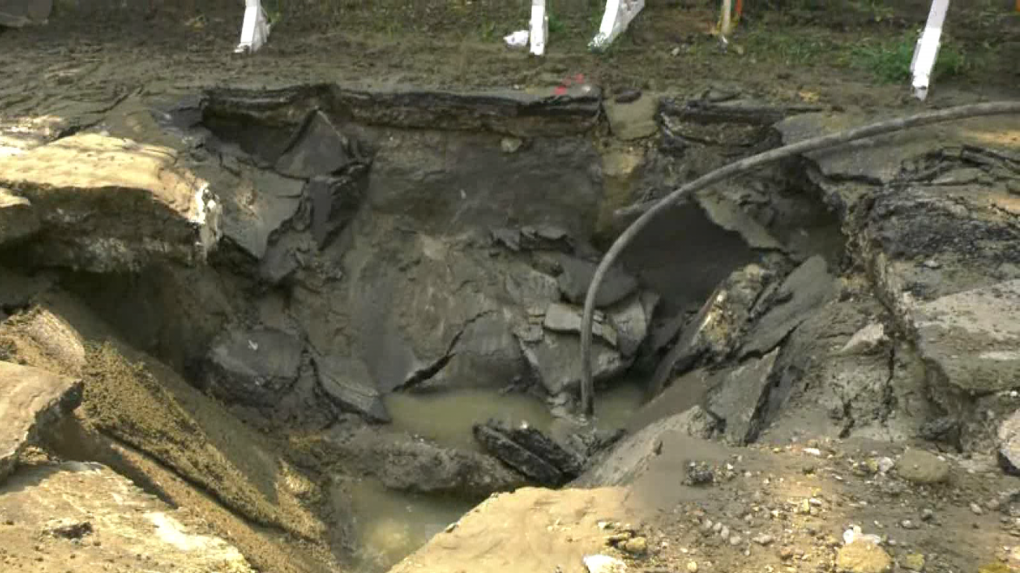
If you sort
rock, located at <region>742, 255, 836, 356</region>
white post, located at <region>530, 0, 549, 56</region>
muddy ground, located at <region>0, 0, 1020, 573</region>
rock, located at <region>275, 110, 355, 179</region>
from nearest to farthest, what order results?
muddy ground, located at <region>0, 0, 1020, 573</region> < rock, located at <region>742, 255, 836, 356</region> < rock, located at <region>275, 110, 355, 179</region> < white post, located at <region>530, 0, 549, 56</region>

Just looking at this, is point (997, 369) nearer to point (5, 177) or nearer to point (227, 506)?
point (227, 506)

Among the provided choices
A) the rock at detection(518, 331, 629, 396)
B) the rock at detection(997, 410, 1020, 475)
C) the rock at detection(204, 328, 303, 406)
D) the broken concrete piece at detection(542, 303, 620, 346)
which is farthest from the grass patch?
the rock at detection(204, 328, 303, 406)

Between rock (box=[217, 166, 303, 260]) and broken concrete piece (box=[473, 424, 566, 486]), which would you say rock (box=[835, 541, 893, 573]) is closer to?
broken concrete piece (box=[473, 424, 566, 486])

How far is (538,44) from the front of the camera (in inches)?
215

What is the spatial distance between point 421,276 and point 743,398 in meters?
2.03

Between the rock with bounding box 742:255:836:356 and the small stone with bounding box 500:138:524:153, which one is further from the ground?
the small stone with bounding box 500:138:524:153

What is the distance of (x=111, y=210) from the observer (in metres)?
3.79

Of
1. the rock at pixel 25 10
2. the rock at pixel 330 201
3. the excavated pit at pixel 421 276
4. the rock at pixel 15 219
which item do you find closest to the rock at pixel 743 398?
→ the excavated pit at pixel 421 276

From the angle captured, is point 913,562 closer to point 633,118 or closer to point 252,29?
point 633,118

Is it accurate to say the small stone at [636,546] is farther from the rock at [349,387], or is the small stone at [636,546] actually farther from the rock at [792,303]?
the rock at [349,387]

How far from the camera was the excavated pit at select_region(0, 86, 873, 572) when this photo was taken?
4.35m

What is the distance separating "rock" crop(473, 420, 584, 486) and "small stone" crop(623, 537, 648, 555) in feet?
5.49

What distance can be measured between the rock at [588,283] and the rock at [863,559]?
252 cm

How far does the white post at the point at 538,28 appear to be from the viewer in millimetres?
5438
